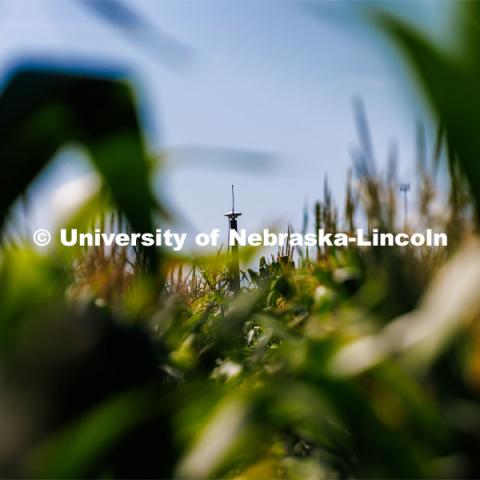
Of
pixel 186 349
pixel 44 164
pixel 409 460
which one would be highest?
pixel 44 164

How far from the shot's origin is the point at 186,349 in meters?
1.59

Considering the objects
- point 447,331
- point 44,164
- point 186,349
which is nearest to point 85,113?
point 44,164

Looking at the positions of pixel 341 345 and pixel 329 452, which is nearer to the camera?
pixel 341 345

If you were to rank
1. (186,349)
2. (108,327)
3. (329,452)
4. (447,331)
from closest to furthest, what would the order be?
(447,331) → (108,327) → (329,452) → (186,349)

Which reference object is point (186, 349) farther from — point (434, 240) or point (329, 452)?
point (434, 240)

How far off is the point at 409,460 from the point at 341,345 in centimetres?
14

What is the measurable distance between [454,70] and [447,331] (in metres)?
0.26

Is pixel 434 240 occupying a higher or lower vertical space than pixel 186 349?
higher

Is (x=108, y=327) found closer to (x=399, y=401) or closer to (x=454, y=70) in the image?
(x=399, y=401)

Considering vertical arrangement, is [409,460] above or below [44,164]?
below

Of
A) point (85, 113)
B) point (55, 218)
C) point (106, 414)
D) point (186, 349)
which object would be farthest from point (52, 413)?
point (186, 349)

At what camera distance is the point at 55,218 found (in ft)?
2.89

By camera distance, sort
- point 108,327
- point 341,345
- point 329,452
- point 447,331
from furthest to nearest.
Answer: point 329,452
point 108,327
point 341,345
point 447,331

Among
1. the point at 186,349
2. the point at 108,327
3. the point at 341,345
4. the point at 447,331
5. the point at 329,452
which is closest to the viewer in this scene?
the point at 447,331
